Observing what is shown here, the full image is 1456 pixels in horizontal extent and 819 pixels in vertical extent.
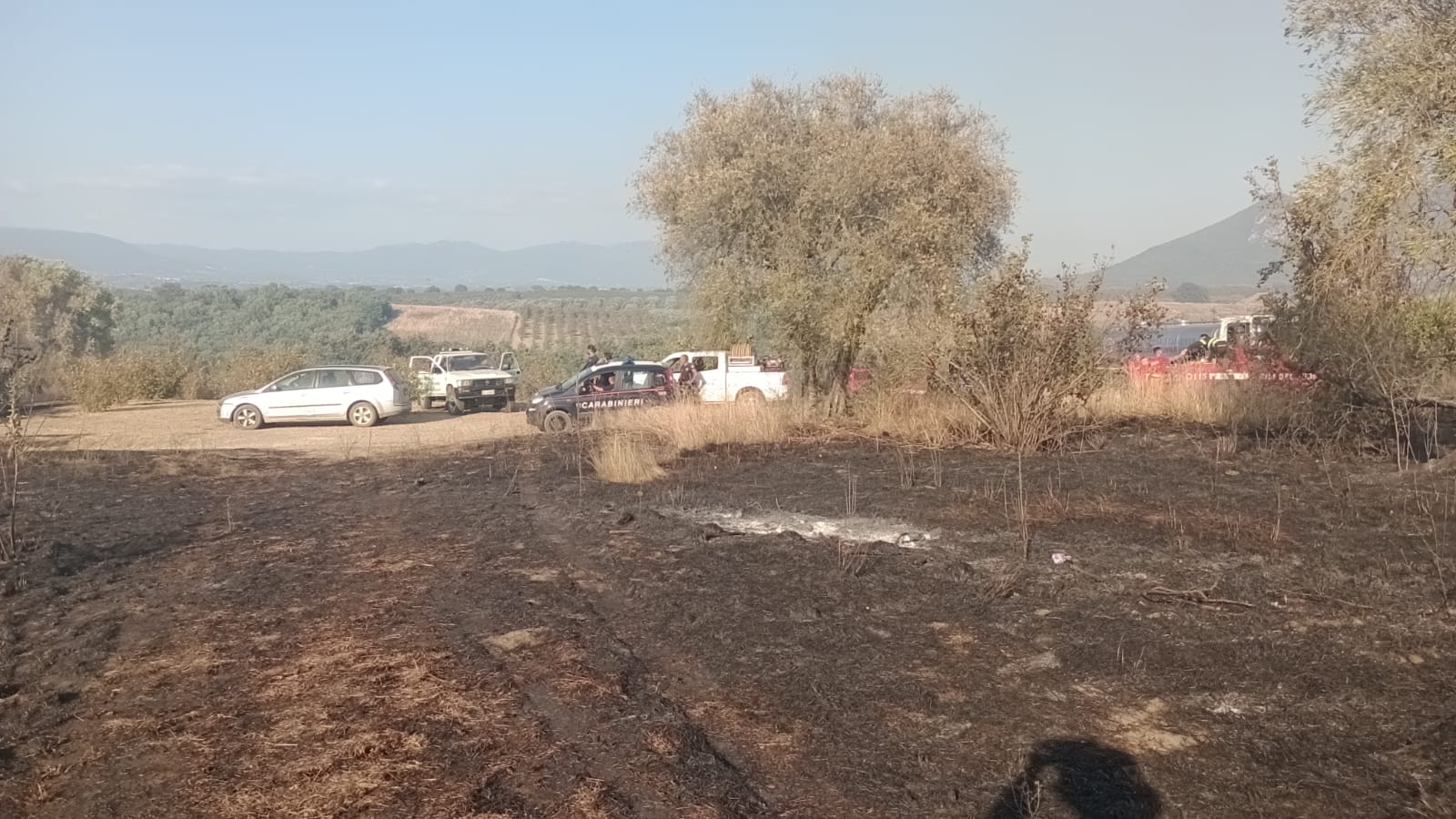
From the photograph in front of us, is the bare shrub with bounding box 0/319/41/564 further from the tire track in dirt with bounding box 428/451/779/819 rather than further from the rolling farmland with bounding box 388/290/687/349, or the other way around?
the rolling farmland with bounding box 388/290/687/349

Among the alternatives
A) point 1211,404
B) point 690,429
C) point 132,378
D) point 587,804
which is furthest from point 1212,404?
point 132,378

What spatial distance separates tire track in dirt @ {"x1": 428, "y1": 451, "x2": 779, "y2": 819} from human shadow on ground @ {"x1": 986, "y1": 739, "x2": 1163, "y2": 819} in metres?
0.99

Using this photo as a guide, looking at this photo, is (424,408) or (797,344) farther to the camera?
(424,408)

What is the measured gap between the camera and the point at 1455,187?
35.8 ft

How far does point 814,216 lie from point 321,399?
13.4 metres

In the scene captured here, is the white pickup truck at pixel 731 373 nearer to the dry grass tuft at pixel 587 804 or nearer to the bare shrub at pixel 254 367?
the bare shrub at pixel 254 367

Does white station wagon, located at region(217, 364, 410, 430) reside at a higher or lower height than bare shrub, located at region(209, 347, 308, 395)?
lower

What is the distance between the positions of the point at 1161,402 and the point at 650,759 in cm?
1463

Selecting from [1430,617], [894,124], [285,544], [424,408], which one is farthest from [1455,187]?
[424,408]

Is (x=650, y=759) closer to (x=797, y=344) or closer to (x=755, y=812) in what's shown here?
(x=755, y=812)

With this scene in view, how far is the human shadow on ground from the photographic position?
4207 mm

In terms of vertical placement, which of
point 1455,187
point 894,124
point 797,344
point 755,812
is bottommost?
point 755,812

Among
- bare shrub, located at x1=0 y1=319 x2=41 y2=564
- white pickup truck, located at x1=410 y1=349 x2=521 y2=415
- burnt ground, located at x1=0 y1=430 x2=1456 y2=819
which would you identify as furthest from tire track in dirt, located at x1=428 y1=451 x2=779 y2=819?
white pickup truck, located at x1=410 y1=349 x2=521 y2=415

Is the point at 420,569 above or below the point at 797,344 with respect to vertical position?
below
